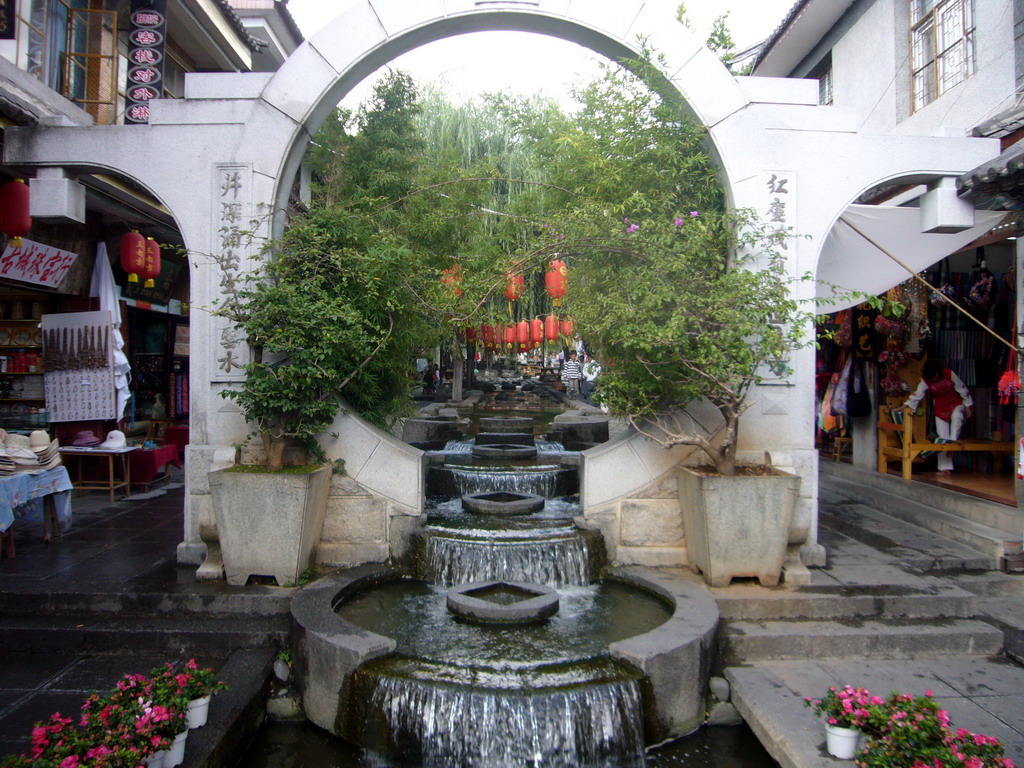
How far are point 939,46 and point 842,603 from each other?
8385 mm

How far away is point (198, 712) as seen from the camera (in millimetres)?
4031

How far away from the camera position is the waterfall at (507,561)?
604 centimetres

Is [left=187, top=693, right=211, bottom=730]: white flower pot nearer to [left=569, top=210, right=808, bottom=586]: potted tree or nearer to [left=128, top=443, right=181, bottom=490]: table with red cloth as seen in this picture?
→ [left=569, top=210, right=808, bottom=586]: potted tree

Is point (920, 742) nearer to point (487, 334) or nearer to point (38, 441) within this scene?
point (38, 441)

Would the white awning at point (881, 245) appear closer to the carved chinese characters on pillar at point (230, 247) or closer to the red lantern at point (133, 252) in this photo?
the carved chinese characters on pillar at point (230, 247)

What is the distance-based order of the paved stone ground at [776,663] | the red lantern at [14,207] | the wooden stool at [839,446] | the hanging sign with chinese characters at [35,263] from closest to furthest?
the paved stone ground at [776,663], the red lantern at [14,207], the hanging sign with chinese characters at [35,263], the wooden stool at [839,446]

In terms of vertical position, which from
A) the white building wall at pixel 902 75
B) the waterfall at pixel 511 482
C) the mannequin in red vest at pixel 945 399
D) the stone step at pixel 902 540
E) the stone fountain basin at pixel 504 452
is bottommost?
the stone step at pixel 902 540

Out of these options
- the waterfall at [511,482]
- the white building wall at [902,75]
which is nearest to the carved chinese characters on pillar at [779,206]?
the white building wall at [902,75]

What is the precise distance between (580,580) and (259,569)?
2761 millimetres

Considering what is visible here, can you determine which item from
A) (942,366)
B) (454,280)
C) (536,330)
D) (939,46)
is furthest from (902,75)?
(536,330)

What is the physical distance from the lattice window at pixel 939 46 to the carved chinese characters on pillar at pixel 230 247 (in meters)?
8.94

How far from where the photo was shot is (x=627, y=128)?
22.9ft

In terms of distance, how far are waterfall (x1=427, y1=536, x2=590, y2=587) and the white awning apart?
3.89 metres

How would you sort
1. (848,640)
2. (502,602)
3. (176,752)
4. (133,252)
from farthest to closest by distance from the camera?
(133,252)
(502,602)
(848,640)
(176,752)
